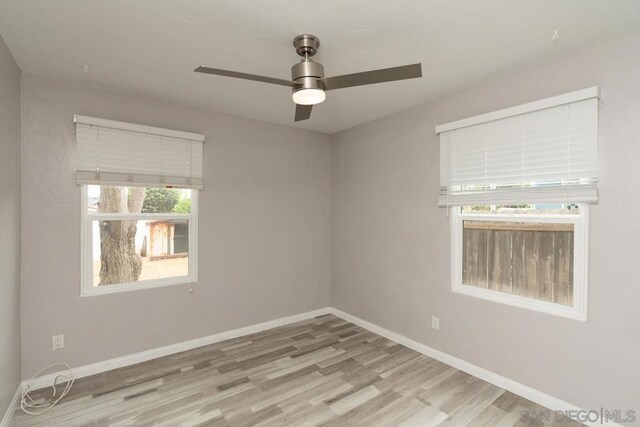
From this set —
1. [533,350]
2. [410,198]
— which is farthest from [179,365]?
[533,350]

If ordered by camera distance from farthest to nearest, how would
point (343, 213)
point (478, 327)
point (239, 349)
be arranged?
point (343, 213) < point (239, 349) < point (478, 327)

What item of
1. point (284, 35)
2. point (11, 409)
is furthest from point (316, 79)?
point (11, 409)

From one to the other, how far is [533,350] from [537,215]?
1013 mm

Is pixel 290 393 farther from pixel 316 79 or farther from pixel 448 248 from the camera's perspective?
pixel 316 79

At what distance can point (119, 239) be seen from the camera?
2.97 m

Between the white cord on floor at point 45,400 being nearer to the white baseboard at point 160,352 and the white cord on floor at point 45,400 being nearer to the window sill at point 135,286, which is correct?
the white baseboard at point 160,352

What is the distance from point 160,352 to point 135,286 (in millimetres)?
692

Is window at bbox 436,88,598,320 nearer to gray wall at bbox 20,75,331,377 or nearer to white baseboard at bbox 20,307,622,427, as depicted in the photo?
white baseboard at bbox 20,307,622,427

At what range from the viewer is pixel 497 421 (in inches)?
85.1

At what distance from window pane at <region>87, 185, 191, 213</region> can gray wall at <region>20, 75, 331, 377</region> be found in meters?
0.16

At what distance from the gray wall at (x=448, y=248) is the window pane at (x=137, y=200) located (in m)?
1.97

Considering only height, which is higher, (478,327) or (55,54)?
(55,54)

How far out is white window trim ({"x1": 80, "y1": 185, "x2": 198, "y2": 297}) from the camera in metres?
2.74

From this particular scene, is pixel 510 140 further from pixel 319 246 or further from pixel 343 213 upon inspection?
pixel 319 246
